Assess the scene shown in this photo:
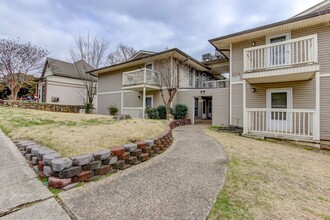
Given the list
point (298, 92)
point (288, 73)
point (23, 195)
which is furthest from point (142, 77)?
point (23, 195)

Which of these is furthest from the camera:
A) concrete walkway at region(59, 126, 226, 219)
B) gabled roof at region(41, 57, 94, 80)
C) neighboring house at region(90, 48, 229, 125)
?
gabled roof at region(41, 57, 94, 80)

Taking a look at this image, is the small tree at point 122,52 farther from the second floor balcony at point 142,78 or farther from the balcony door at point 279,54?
the balcony door at point 279,54

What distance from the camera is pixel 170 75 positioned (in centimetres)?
1241

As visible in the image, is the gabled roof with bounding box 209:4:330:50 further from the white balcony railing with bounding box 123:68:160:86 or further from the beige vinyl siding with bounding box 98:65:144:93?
the beige vinyl siding with bounding box 98:65:144:93

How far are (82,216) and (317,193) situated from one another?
3906 millimetres

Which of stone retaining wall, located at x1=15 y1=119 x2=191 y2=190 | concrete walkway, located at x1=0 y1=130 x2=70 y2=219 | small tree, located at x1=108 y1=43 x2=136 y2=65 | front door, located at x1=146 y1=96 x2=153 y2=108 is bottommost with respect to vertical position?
concrete walkway, located at x1=0 y1=130 x2=70 y2=219

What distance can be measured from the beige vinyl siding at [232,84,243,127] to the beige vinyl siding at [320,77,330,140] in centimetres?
352

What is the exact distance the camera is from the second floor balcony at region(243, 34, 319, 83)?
6.85m

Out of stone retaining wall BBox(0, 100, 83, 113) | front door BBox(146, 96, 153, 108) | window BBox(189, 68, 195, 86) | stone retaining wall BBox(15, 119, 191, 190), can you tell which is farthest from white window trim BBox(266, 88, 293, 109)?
stone retaining wall BBox(0, 100, 83, 113)

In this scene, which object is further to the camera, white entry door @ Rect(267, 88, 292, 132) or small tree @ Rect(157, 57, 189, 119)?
small tree @ Rect(157, 57, 189, 119)

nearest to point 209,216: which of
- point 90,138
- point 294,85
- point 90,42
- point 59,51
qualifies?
point 90,138

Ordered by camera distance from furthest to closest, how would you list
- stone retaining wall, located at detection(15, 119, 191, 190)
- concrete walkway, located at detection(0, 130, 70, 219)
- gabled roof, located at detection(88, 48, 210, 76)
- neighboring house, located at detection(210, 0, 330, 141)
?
gabled roof, located at detection(88, 48, 210, 76), neighboring house, located at detection(210, 0, 330, 141), stone retaining wall, located at detection(15, 119, 191, 190), concrete walkway, located at detection(0, 130, 70, 219)

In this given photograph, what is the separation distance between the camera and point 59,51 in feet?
72.7

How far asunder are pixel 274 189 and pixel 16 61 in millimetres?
22634
